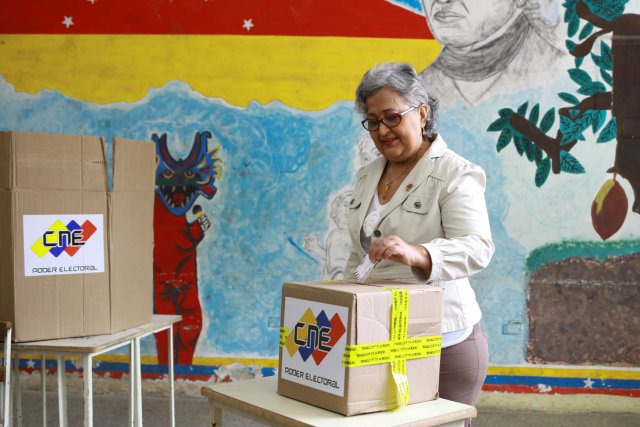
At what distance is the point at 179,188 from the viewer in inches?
148

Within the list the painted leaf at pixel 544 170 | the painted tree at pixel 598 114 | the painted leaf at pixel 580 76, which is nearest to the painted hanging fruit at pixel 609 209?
the painted tree at pixel 598 114

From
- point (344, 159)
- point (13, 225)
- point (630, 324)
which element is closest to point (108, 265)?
point (13, 225)

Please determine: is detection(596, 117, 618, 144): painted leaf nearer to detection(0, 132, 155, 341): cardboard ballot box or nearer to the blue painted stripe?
the blue painted stripe

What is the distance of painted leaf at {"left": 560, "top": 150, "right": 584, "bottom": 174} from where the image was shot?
11.6ft

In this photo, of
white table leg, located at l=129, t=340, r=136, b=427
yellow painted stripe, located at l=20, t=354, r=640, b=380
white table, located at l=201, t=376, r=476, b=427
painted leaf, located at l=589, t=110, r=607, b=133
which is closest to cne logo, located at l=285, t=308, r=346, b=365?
white table, located at l=201, t=376, r=476, b=427

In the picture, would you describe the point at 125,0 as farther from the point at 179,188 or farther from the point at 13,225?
the point at 13,225

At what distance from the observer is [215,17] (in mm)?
3707

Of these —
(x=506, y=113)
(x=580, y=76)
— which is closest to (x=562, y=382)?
(x=506, y=113)

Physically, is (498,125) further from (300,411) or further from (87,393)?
(300,411)

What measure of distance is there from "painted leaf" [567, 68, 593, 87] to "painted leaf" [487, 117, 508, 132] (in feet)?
1.29

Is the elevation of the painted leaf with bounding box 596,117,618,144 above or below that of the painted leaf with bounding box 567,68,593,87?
below

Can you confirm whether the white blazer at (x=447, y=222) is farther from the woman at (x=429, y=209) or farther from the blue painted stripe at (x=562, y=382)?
the blue painted stripe at (x=562, y=382)

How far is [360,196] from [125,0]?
2.39m

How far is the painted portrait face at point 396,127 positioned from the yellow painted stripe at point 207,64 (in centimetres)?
186
